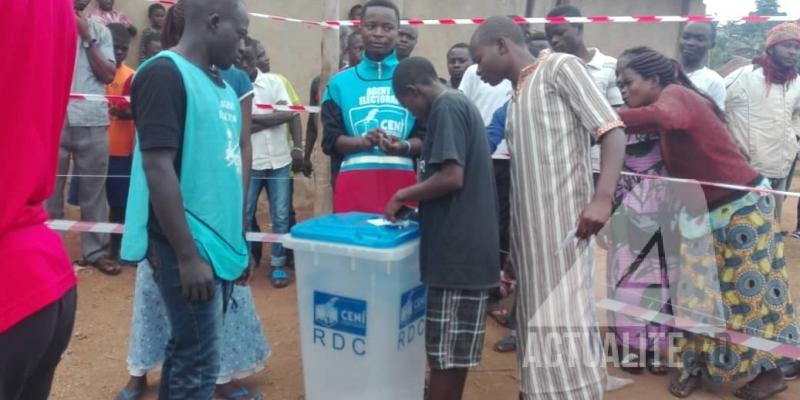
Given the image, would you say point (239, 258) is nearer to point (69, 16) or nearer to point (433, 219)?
point (433, 219)

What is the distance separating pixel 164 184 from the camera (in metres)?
1.85

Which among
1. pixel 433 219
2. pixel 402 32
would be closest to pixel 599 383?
pixel 433 219

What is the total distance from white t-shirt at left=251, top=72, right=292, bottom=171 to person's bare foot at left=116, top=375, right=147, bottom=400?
1976mm

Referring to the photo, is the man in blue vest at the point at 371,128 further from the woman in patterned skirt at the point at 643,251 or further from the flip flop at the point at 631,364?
the flip flop at the point at 631,364

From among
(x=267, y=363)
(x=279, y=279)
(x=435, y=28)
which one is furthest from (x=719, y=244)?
(x=435, y=28)

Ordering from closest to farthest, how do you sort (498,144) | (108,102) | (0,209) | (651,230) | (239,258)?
(0,209)
(239,258)
(651,230)
(498,144)
(108,102)

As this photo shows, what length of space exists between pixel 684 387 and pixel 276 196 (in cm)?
296

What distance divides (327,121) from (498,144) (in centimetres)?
A: 128

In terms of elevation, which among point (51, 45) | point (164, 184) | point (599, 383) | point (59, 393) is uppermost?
point (51, 45)

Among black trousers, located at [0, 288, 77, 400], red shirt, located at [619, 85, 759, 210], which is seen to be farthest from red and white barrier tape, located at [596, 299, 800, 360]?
black trousers, located at [0, 288, 77, 400]

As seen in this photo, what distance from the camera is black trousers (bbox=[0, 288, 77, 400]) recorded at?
4.20ft

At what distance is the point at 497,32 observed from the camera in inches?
104

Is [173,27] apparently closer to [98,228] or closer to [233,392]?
[233,392]

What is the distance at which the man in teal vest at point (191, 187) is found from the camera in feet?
6.10
